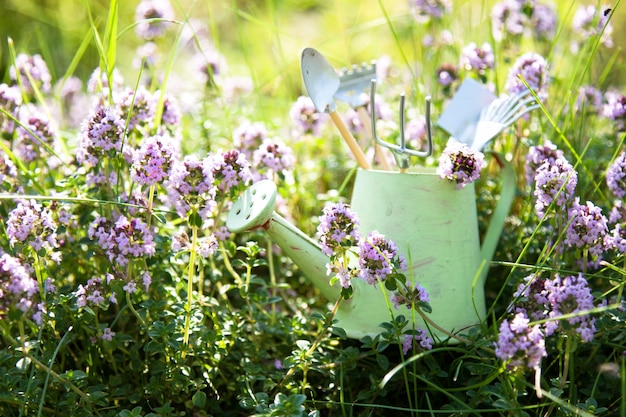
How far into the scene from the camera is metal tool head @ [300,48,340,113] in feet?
4.38

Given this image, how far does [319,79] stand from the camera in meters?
1.39

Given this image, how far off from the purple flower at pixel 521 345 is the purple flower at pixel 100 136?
2.48 ft

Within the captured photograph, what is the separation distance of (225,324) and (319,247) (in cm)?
24

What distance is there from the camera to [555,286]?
3.48 ft

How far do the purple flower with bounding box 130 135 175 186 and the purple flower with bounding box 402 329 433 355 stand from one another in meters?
0.51

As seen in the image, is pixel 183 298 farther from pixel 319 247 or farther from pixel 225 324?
pixel 319 247

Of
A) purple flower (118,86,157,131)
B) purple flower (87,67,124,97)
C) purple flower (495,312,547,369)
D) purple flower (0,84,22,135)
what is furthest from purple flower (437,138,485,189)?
purple flower (0,84,22,135)

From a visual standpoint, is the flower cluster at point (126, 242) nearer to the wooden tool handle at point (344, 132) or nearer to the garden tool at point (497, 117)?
the wooden tool handle at point (344, 132)

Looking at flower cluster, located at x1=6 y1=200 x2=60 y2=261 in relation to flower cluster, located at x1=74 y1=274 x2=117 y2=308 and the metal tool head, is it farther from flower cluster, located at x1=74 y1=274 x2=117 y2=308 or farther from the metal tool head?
the metal tool head

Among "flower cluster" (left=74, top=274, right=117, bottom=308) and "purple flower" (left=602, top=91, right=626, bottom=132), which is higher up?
"purple flower" (left=602, top=91, right=626, bottom=132)

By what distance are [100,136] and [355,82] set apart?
62 cm

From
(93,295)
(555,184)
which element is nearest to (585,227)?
(555,184)

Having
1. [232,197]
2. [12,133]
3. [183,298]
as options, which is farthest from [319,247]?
[12,133]

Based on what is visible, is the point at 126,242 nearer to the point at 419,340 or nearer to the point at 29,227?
the point at 29,227
